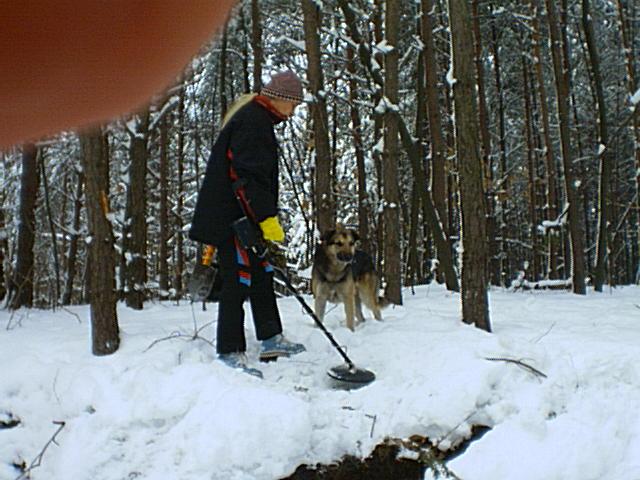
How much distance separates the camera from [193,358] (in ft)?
15.0

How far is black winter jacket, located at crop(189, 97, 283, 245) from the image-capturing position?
4.58m

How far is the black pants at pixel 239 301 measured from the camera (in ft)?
15.1

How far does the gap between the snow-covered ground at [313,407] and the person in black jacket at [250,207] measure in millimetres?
268

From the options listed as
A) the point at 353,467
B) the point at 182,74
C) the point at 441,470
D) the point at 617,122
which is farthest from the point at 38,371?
the point at 617,122

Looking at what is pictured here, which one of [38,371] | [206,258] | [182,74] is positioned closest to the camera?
[182,74]

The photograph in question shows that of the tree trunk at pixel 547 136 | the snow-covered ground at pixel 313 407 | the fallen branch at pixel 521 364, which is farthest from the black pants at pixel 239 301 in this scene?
the tree trunk at pixel 547 136

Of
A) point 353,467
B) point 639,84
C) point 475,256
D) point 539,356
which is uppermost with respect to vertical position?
point 639,84

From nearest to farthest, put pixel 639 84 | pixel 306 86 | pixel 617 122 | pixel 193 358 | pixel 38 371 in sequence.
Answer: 1. pixel 38 371
2. pixel 193 358
3. pixel 306 86
4. pixel 639 84
5. pixel 617 122

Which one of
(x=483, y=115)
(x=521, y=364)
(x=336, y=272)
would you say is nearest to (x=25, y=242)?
(x=336, y=272)

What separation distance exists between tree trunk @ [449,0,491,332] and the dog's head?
1305 millimetres

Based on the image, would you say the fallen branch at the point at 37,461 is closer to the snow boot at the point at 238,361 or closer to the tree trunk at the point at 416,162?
the snow boot at the point at 238,361

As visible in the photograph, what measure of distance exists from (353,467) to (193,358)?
1.63m

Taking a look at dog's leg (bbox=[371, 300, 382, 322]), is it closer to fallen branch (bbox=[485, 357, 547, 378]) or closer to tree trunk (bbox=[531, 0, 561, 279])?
fallen branch (bbox=[485, 357, 547, 378])

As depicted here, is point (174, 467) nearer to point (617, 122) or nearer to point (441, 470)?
point (441, 470)
